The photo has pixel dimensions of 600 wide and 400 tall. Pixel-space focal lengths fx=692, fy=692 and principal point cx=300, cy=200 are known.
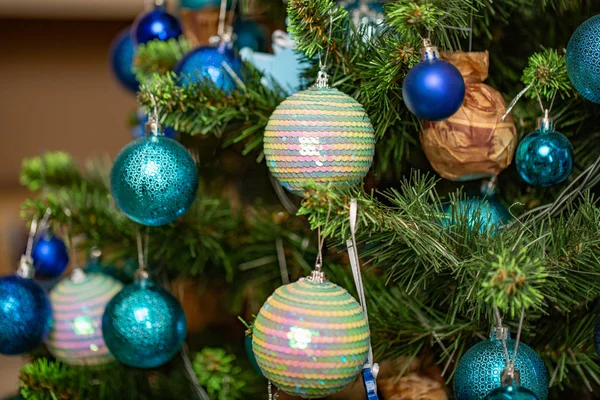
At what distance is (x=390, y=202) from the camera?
0.59 m

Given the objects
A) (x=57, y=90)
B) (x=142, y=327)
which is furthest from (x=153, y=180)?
(x=57, y=90)

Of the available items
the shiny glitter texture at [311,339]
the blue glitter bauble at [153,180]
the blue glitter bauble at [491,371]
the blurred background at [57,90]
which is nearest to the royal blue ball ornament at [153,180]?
the blue glitter bauble at [153,180]

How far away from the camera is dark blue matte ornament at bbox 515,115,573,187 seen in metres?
0.49

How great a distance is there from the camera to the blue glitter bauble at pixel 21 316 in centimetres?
61

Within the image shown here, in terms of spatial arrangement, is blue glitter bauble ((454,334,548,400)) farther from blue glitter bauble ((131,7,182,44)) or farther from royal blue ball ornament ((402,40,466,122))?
blue glitter bauble ((131,7,182,44))

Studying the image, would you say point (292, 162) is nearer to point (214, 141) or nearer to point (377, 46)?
point (377, 46)

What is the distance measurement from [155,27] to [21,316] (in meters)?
0.34

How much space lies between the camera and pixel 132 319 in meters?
0.58

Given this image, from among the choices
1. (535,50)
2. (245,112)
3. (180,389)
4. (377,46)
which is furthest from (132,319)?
(535,50)

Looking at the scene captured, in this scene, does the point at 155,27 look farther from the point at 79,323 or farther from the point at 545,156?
the point at 545,156

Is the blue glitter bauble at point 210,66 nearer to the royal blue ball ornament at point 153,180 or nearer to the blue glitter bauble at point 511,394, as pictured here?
the royal blue ball ornament at point 153,180

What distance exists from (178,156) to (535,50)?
31 centimetres

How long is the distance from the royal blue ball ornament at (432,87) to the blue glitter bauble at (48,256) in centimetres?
45

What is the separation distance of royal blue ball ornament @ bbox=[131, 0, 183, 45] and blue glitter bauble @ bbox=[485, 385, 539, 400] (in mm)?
541
